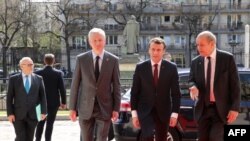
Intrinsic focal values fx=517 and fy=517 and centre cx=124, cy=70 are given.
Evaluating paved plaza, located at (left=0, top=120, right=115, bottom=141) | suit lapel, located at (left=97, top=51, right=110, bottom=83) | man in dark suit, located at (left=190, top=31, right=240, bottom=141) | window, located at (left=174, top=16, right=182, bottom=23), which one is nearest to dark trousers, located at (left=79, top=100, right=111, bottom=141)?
suit lapel, located at (left=97, top=51, right=110, bottom=83)

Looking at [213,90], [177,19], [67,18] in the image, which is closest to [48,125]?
[213,90]

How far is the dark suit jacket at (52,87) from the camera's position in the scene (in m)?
10.4

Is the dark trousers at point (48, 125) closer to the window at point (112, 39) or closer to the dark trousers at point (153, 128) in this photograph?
the dark trousers at point (153, 128)

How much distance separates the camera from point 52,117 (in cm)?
1031

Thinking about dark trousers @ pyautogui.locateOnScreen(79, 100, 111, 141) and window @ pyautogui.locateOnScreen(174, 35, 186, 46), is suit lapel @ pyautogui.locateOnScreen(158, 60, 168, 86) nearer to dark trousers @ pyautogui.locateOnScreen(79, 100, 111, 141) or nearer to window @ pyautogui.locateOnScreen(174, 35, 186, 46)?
dark trousers @ pyautogui.locateOnScreen(79, 100, 111, 141)

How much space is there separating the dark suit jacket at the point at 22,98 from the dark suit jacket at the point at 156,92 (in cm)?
241

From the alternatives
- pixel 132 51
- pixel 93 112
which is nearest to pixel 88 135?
pixel 93 112

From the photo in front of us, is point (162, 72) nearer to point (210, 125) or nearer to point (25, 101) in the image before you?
point (210, 125)

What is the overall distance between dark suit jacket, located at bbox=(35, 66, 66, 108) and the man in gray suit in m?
3.41

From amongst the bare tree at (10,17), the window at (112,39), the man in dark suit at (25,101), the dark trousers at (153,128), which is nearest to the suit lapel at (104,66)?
the dark trousers at (153,128)

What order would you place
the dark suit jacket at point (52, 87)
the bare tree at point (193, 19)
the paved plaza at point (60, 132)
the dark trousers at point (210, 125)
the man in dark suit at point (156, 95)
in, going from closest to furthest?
1. the dark trousers at point (210, 125)
2. the man in dark suit at point (156, 95)
3. the dark suit jacket at point (52, 87)
4. the paved plaza at point (60, 132)
5. the bare tree at point (193, 19)

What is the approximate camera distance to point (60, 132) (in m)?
14.0

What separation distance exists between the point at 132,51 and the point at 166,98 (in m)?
24.1

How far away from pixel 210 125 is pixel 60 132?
795cm
